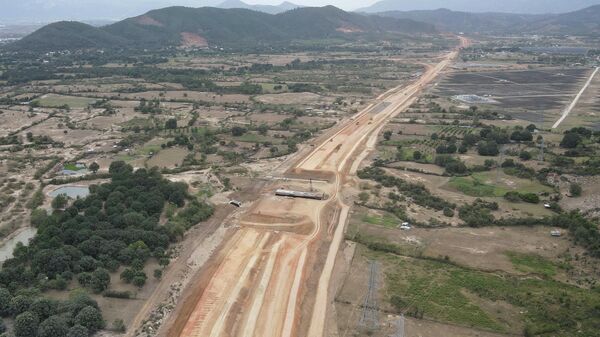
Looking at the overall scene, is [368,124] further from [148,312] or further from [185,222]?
[148,312]

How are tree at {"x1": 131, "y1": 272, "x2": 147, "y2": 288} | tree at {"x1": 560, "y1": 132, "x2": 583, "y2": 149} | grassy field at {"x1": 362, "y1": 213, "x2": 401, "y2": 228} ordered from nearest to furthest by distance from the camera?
tree at {"x1": 131, "y1": 272, "x2": 147, "y2": 288}, grassy field at {"x1": 362, "y1": 213, "x2": 401, "y2": 228}, tree at {"x1": 560, "y1": 132, "x2": 583, "y2": 149}

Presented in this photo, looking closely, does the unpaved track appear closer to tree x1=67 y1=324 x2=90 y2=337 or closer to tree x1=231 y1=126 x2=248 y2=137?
tree x1=67 y1=324 x2=90 y2=337

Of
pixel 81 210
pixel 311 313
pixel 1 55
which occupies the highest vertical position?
pixel 1 55

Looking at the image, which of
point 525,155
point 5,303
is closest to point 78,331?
point 5,303

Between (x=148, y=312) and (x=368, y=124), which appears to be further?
(x=368, y=124)

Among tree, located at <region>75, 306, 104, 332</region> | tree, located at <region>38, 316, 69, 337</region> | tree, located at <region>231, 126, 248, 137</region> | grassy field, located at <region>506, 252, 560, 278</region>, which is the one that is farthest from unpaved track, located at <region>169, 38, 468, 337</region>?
tree, located at <region>231, 126, 248, 137</region>

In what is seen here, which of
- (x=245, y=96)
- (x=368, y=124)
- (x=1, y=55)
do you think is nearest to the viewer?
(x=368, y=124)

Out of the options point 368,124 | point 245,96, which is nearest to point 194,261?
point 368,124
